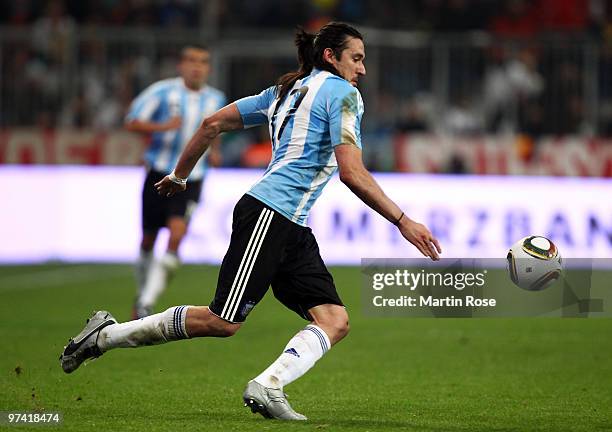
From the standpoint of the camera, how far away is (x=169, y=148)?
12219 millimetres

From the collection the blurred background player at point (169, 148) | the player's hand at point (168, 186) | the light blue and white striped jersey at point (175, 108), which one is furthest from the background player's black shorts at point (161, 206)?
the player's hand at point (168, 186)

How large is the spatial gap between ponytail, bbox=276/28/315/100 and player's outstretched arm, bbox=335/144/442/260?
1.93 ft

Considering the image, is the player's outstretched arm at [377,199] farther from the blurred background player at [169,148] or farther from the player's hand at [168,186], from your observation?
the blurred background player at [169,148]

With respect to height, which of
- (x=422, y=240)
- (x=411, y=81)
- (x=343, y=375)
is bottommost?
(x=343, y=375)

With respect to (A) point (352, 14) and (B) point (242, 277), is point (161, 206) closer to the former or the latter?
(B) point (242, 277)

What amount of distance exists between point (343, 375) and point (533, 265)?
250 centimetres

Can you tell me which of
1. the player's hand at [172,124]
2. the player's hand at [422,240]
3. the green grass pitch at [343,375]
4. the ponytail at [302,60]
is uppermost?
the ponytail at [302,60]

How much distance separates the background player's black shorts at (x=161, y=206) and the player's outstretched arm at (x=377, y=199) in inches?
219

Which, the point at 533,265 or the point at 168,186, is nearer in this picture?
the point at 533,265

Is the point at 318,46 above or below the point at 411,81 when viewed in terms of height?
above

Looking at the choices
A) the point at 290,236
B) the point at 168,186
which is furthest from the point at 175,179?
the point at 290,236

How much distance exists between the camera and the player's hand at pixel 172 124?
11984mm

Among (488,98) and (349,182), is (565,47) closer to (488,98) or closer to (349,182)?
(488,98)

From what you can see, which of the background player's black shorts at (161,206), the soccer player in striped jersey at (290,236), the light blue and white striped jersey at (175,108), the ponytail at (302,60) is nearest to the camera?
the soccer player in striped jersey at (290,236)
